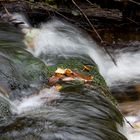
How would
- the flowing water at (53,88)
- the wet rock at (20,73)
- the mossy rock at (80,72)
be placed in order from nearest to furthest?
the flowing water at (53,88) < the wet rock at (20,73) < the mossy rock at (80,72)

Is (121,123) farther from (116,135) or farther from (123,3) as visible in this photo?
(123,3)

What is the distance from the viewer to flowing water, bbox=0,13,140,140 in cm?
331

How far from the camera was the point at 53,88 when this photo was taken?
453 cm

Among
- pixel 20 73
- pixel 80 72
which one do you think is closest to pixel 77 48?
pixel 80 72

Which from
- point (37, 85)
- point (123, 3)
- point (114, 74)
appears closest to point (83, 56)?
point (114, 74)

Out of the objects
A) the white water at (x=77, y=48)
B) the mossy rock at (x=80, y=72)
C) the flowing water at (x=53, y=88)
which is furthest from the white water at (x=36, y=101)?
Result: the white water at (x=77, y=48)

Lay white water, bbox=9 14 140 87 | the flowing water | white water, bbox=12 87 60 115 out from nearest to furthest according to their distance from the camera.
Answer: the flowing water
white water, bbox=12 87 60 115
white water, bbox=9 14 140 87

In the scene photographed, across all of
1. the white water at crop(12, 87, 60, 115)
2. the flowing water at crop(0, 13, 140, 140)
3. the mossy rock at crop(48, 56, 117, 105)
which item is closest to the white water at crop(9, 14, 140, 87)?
the flowing water at crop(0, 13, 140, 140)

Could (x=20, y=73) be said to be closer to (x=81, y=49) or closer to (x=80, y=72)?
(x=80, y=72)

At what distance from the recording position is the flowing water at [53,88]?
3.31m

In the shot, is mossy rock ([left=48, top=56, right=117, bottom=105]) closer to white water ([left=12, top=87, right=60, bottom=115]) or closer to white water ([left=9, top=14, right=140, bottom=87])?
white water ([left=12, top=87, right=60, bottom=115])

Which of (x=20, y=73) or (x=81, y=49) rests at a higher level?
(x=20, y=73)

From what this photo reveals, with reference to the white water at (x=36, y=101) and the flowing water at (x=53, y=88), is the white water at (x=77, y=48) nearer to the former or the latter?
the flowing water at (x=53, y=88)

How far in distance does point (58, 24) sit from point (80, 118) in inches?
213
